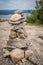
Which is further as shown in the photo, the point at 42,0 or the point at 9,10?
the point at 42,0

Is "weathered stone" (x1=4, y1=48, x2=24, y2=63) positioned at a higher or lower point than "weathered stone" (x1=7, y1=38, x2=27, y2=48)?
lower

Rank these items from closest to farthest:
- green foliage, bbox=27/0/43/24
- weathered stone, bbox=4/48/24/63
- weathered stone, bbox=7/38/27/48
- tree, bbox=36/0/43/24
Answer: weathered stone, bbox=4/48/24/63 → weathered stone, bbox=7/38/27/48 → green foliage, bbox=27/0/43/24 → tree, bbox=36/0/43/24

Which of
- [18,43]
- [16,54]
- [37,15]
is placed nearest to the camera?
[16,54]

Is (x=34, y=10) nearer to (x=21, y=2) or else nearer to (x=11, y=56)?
(x=21, y=2)

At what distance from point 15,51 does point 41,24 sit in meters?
4.97

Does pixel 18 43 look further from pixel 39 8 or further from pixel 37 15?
pixel 39 8

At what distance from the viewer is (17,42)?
4.85 meters

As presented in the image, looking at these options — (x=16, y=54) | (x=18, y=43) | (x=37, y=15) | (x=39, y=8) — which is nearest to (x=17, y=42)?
(x=18, y=43)

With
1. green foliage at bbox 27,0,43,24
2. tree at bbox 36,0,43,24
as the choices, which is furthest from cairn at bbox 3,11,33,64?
tree at bbox 36,0,43,24

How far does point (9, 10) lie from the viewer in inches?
330

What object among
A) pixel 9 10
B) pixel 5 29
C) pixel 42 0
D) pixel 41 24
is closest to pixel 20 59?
pixel 5 29

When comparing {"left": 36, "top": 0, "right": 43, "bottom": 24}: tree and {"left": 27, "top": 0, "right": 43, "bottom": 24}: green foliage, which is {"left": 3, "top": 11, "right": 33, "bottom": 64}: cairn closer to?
{"left": 27, "top": 0, "right": 43, "bottom": 24}: green foliage

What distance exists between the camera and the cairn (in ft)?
14.8

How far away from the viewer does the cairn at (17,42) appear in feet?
14.8
